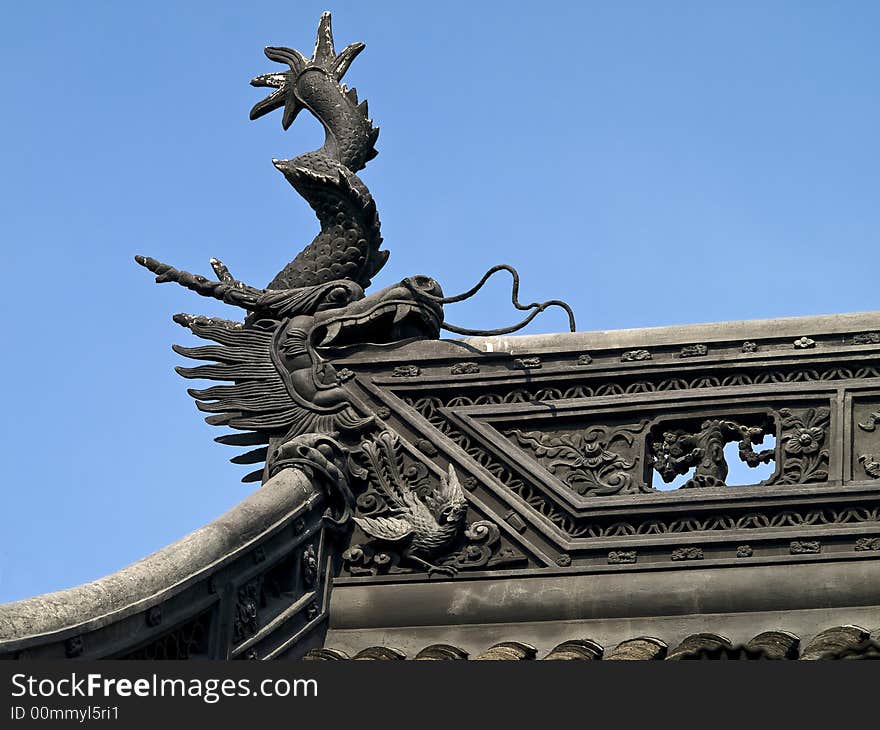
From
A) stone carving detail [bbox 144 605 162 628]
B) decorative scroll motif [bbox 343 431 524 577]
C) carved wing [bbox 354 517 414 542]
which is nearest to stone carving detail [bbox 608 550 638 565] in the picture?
decorative scroll motif [bbox 343 431 524 577]

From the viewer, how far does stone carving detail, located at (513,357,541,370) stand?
57.9 feet

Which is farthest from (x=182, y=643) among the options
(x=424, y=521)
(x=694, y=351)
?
(x=694, y=351)

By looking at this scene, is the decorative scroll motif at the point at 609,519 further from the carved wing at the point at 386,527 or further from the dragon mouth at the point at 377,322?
the carved wing at the point at 386,527

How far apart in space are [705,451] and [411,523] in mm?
1951

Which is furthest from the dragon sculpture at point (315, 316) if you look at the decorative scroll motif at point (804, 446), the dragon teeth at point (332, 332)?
the decorative scroll motif at point (804, 446)

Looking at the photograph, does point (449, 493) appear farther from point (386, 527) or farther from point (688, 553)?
point (688, 553)

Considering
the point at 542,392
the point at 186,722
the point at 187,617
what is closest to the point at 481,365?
the point at 542,392

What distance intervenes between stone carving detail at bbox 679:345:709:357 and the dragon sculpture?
0.94 m

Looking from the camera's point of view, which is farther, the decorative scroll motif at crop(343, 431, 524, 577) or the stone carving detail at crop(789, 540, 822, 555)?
the decorative scroll motif at crop(343, 431, 524, 577)

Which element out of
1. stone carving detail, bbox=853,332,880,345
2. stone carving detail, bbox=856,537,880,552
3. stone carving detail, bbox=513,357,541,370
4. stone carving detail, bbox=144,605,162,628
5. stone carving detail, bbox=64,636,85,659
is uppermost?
stone carving detail, bbox=513,357,541,370

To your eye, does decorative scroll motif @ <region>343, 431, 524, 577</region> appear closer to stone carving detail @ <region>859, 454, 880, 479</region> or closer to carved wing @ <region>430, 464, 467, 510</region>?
carved wing @ <region>430, 464, 467, 510</region>

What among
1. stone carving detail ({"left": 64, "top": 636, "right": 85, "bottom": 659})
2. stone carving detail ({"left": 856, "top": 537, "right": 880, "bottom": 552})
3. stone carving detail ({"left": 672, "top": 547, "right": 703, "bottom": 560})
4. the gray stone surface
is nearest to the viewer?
the gray stone surface

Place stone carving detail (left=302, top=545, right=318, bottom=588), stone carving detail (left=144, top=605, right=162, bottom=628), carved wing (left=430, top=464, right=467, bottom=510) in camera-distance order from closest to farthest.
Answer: stone carving detail (left=144, top=605, right=162, bottom=628) → stone carving detail (left=302, top=545, right=318, bottom=588) → carved wing (left=430, top=464, right=467, bottom=510)

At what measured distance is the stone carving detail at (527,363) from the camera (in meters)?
17.7
